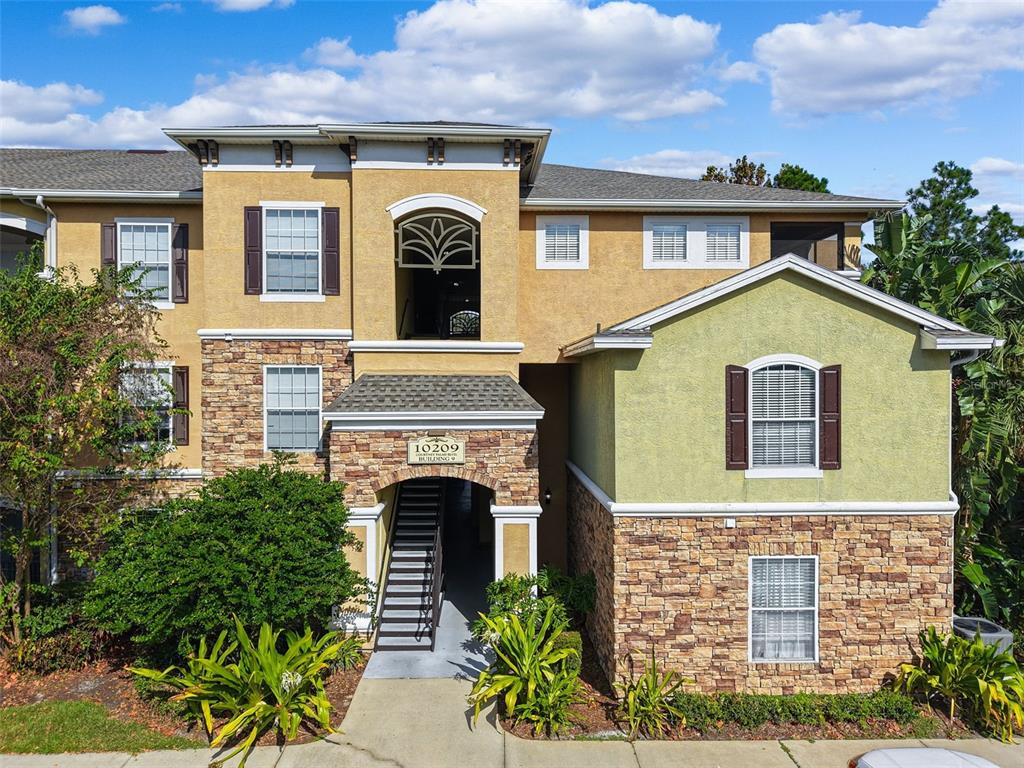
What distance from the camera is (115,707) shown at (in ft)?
33.3

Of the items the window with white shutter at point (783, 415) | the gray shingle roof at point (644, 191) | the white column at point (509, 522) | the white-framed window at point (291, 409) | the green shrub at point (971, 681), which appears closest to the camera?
the green shrub at point (971, 681)

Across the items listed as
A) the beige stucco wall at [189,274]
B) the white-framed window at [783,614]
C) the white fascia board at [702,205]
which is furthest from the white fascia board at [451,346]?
the white-framed window at [783,614]

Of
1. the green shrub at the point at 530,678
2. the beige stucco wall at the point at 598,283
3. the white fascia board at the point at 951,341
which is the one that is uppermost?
the beige stucco wall at the point at 598,283

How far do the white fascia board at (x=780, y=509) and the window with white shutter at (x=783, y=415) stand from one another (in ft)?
2.18

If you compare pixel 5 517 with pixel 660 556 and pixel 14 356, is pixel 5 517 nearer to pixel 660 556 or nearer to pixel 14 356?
pixel 14 356

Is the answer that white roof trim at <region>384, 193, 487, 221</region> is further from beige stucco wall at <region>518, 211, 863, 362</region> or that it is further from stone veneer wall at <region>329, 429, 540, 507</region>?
stone veneer wall at <region>329, 429, 540, 507</region>

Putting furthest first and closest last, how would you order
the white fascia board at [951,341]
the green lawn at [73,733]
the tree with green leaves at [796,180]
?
the tree with green leaves at [796,180]
the white fascia board at [951,341]
the green lawn at [73,733]

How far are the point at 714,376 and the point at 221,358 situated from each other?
9.85 meters

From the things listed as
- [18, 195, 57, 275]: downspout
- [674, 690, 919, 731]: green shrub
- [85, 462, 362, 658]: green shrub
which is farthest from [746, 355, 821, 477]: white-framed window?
[18, 195, 57, 275]: downspout

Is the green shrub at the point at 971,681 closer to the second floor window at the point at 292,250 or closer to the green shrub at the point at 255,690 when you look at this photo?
the green shrub at the point at 255,690

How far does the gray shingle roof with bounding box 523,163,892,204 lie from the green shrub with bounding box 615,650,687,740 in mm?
9759

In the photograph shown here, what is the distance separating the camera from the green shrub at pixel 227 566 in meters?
10.0

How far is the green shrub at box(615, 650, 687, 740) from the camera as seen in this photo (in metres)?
9.65

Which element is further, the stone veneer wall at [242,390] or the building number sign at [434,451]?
the stone veneer wall at [242,390]
